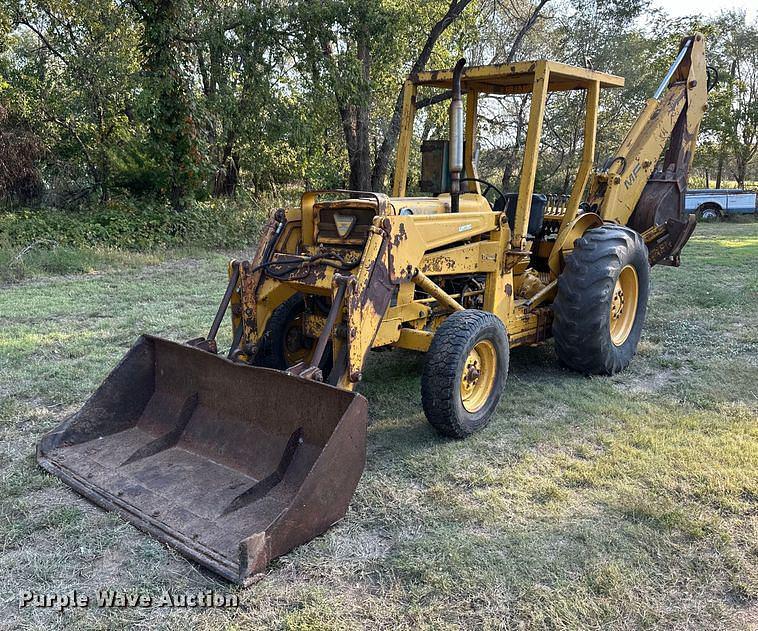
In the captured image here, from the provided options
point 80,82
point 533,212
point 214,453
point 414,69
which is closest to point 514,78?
point 533,212

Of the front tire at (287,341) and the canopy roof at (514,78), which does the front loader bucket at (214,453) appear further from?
the canopy roof at (514,78)

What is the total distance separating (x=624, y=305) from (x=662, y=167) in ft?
6.76

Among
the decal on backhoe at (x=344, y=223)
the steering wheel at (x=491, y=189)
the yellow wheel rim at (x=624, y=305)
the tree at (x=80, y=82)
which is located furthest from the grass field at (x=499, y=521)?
the tree at (x=80, y=82)

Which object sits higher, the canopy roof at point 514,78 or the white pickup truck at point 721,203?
the canopy roof at point 514,78

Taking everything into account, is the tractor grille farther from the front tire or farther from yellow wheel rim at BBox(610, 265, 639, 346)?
yellow wheel rim at BBox(610, 265, 639, 346)

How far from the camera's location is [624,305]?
5.78m

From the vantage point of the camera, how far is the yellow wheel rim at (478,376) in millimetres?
4199

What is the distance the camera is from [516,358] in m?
5.89

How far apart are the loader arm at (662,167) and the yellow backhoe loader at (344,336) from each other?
0.05m

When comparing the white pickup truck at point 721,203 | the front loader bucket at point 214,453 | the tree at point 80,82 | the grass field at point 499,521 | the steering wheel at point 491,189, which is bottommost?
the grass field at point 499,521

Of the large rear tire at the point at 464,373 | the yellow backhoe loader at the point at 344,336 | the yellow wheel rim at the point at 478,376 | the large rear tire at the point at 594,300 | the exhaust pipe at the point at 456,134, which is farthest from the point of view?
the large rear tire at the point at 594,300

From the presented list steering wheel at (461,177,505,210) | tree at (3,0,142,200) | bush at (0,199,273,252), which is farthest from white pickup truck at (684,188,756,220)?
steering wheel at (461,177,505,210)

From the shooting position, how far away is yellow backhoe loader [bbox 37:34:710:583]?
3.16 m

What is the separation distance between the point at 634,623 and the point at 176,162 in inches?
517
